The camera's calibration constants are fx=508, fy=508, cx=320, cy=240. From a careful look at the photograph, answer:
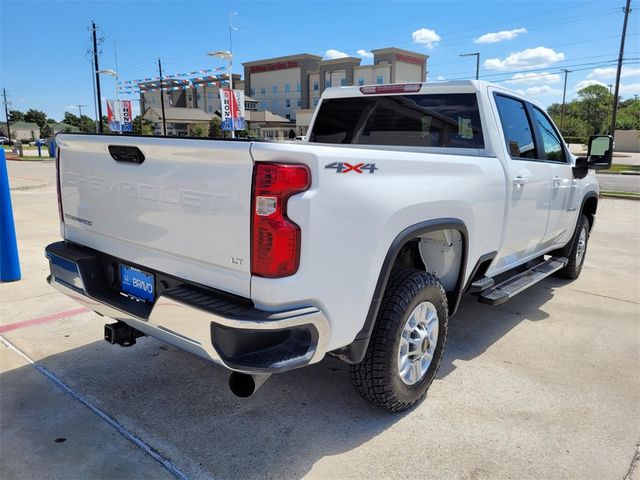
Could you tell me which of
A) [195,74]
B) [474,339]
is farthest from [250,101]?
[474,339]

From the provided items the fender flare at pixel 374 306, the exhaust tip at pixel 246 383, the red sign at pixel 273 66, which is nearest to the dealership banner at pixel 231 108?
the fender flare at pixel 374 306

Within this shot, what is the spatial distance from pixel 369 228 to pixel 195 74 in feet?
88.1

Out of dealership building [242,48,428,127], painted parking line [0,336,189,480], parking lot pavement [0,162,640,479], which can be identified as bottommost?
parking lot pavement [0,162,640,479]

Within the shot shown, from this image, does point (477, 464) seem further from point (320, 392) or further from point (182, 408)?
point (182, 408)

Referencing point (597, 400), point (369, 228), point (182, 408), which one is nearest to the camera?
point (369, 228)

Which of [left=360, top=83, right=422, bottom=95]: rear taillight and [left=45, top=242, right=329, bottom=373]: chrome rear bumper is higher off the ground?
[left=360, top=83, right=422, bottom=95]: rear taillight

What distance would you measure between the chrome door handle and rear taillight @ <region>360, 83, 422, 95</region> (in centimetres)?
106

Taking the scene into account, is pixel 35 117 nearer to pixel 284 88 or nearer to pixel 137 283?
pixel 284 88

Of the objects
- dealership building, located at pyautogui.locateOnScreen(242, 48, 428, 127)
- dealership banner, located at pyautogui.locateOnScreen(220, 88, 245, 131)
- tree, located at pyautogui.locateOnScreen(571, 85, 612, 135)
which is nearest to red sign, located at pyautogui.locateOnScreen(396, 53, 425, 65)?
dealership building, located at pyautogui.locateOnScreen(242, 48, 428, 127)

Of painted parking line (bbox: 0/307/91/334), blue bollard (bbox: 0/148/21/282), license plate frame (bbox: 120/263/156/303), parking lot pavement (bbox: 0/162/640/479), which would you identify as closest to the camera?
parking lot pavement (bbox: 0/162/640/479)

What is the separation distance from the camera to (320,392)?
132 inches

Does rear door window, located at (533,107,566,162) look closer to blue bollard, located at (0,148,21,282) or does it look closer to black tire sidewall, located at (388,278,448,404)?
black tire sidewall, located at (388,278,448,404)

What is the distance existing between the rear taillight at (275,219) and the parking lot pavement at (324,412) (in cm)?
112

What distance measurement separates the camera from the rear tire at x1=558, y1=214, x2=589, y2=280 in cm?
588
